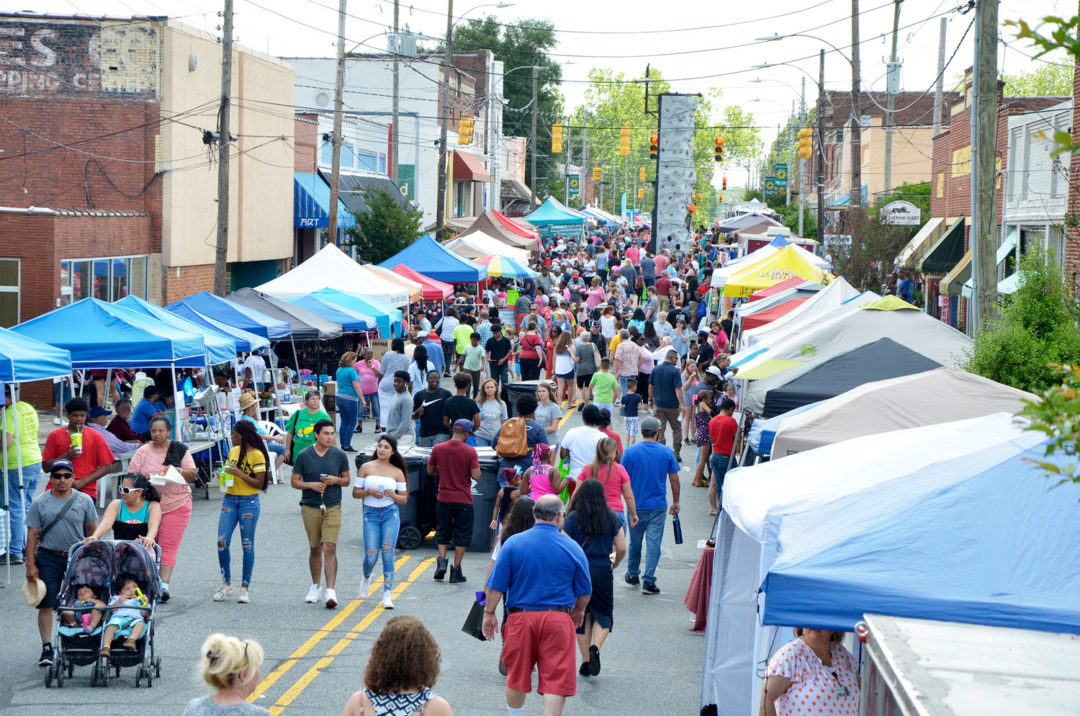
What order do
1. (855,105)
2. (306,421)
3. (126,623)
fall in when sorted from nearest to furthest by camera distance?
(126,623) → (306,421) → (855,105)

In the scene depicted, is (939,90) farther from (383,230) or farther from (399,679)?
(399,679)

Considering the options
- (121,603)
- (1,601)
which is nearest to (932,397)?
(121,603)

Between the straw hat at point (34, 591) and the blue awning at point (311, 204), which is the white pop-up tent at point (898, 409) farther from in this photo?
the blue awning at point (311, 204)

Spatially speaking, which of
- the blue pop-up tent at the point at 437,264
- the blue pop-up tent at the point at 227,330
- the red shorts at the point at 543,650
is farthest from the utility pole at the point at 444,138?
the red shorts at the point at 543,650

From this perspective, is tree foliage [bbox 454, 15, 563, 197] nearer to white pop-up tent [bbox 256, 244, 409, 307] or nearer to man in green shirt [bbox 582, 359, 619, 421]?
white pop-up tent [bbox 256, 244, 409, 307]

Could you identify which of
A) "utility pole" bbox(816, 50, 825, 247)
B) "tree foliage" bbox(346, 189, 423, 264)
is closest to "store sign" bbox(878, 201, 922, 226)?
"utility pole" bbox(816, 50, 825, 247)

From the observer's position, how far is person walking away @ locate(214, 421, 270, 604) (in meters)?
10.9

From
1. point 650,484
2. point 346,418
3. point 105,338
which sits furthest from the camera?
→ point 346,418

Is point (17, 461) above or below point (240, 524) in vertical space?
above

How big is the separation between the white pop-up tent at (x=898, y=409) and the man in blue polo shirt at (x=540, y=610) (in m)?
2.90

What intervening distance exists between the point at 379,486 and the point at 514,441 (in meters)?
2.64

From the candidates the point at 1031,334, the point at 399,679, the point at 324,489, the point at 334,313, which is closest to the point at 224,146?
the point at 334,313

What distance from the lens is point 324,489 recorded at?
11.0 metres

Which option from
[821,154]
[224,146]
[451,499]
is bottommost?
[451,499]
